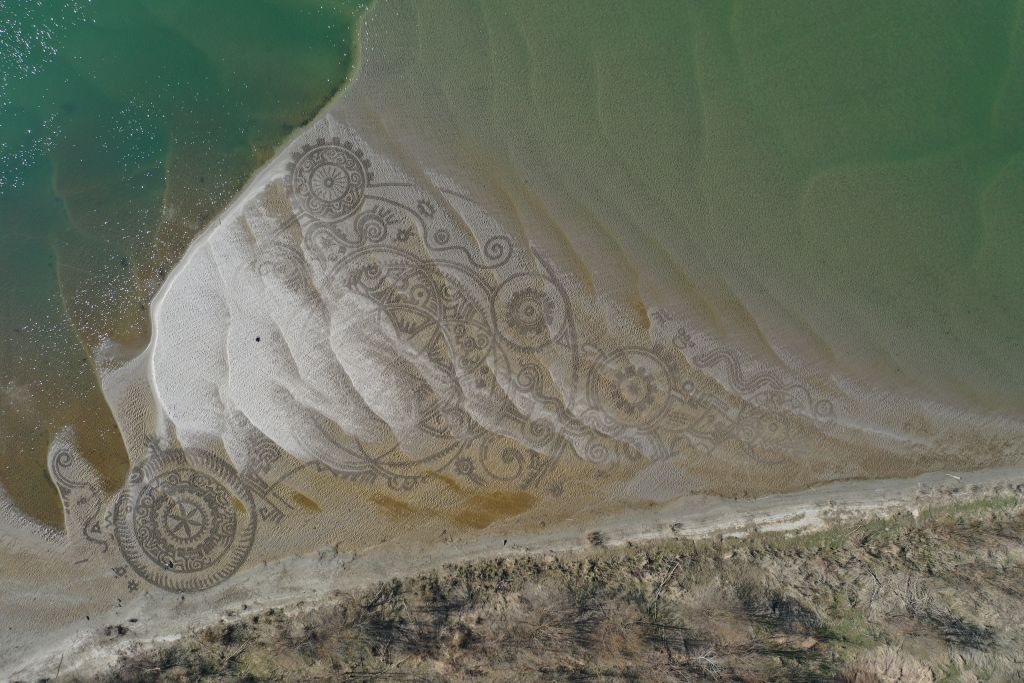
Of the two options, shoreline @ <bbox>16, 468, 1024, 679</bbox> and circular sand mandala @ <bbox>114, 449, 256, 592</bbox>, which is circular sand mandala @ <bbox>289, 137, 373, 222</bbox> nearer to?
circular sand mandala @ <bbox>114, 449, 256, 592</bbox>

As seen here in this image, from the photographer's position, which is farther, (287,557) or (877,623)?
(287,557)

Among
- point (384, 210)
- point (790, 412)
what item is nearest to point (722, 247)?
point (790, 412)

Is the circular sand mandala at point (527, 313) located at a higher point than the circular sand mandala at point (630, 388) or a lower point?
higher

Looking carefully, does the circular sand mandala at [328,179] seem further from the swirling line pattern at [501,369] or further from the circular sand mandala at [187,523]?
the circular sand mandala at [187,523]

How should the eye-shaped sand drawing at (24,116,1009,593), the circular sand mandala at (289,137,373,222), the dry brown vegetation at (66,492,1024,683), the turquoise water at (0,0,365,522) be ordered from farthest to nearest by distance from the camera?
the turquoise water at (0,0,365,522), the circular sand mandala at (289,137,373,222), the eye-shaped sand drawing at (24,116,1009,593), the dry brown vegetation at (66,492,1024,683)

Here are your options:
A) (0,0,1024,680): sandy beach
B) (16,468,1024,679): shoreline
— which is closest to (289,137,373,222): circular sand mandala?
(0,0,1024,680): sandy beach

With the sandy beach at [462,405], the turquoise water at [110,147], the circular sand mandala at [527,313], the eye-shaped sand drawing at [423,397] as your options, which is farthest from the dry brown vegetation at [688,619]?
the turquoise water at [110,147]

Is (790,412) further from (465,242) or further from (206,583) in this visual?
(206,583)
